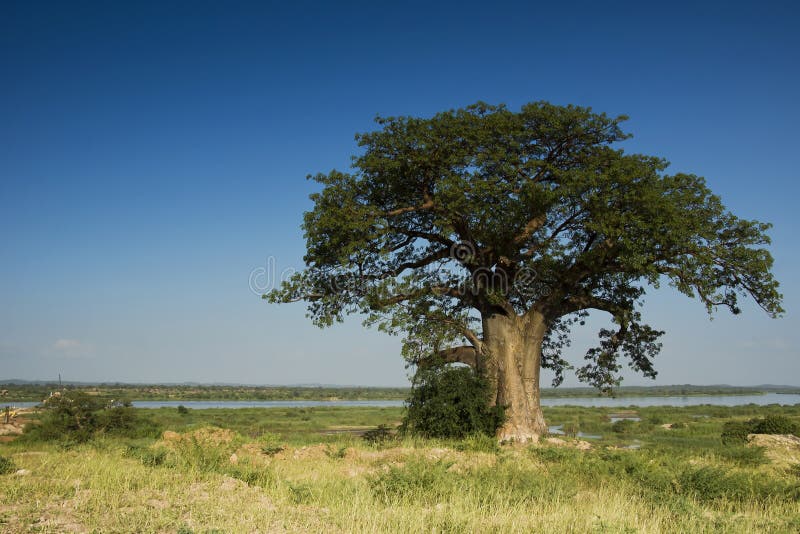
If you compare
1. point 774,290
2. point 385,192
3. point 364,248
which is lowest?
point 774,290

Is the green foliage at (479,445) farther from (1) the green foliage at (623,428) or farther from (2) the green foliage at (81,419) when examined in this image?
(1) the green foliage at (623,428)

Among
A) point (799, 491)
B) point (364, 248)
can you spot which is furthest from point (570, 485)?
point (364, 248)

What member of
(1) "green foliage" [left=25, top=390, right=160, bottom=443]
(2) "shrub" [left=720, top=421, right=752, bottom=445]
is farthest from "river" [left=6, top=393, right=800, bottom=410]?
(2) "shrub" [left=720, top=421, right=752, bottom=445]

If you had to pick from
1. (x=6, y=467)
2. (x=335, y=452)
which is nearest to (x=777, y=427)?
(x=335, y=452)

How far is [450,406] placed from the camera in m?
16.9

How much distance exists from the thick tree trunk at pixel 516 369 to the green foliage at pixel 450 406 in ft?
2.01

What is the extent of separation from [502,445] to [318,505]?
938 centimetres

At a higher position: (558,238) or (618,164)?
(618,164)

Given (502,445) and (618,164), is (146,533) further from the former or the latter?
(618,164)

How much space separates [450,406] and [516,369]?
261 cm

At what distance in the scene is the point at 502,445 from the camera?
16.4 metres

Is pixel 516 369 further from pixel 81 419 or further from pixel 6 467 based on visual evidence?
pixel 81 419

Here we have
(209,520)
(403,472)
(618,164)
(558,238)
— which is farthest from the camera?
(558,238)

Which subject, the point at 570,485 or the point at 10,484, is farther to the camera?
the point at 570,485
